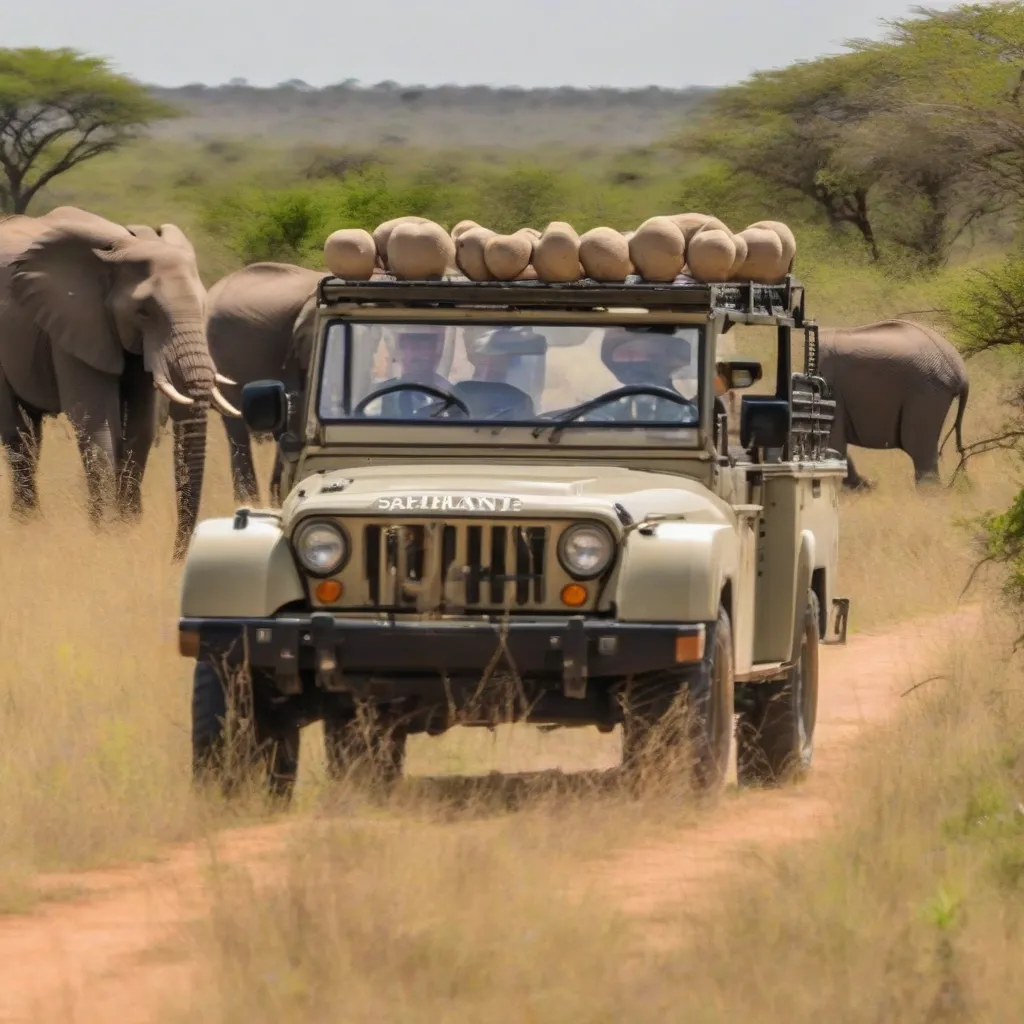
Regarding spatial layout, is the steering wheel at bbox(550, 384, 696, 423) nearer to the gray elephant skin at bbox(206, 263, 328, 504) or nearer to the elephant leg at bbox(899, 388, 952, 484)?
the gray elephant skin at bbox(206, 263, 328, 504)

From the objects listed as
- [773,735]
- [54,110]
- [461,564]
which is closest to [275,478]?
[773,735]

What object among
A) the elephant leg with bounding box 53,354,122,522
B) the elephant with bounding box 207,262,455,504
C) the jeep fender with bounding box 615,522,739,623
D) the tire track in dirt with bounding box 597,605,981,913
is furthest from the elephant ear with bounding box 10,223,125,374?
the jeep fender with bounding box 615,522,739,623

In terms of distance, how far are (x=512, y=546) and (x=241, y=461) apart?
1175 centimetres

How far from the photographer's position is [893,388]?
21.7m

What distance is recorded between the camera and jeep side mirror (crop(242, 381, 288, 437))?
809 cm

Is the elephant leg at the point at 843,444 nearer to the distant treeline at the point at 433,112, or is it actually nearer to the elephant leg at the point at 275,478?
the elephant leg at the point at 275,478

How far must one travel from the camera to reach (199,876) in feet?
21.6

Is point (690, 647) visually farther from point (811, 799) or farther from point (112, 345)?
point (112, 345)

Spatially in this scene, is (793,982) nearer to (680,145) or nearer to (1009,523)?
(1009,523)

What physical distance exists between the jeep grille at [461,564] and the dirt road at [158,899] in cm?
79

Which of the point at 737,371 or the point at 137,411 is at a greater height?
the point at 737,371

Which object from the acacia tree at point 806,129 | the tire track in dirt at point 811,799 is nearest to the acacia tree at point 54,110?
the acacia tree at point 806,129

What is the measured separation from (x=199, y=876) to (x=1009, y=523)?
355 cm

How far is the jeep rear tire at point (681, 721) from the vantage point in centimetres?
729
